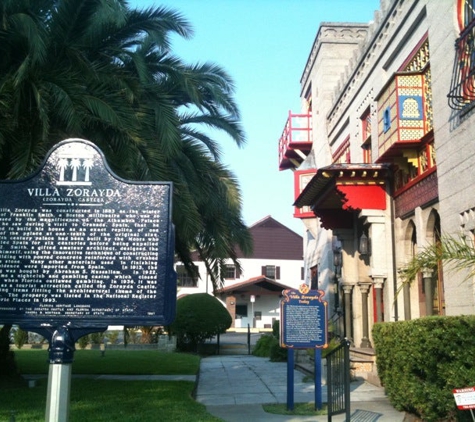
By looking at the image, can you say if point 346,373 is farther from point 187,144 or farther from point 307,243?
point 307,243

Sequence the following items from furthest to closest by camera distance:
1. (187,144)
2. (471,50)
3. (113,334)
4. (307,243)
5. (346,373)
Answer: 1. (113,334)
2. (307,243)
3. (187,144)
4. (471,50)
5. (346,373)

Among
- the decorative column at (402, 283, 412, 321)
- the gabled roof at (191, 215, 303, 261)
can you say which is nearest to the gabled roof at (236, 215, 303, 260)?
the gabled roof at (191, 215, 303, 261)

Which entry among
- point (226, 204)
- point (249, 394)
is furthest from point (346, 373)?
point (226, 204)

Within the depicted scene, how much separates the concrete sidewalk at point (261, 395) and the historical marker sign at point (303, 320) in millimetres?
1232

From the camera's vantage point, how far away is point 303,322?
1087 cm

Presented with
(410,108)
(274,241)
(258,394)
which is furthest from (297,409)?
(274,241)

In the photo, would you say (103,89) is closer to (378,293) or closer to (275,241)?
(378,293)

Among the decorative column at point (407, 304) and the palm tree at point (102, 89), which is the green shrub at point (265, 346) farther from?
the palm tree at point (102, 89)

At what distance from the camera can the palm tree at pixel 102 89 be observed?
1016 centimetres

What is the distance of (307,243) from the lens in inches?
1079

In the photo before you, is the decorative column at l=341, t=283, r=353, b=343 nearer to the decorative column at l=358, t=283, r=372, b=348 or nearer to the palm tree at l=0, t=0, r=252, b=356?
the decorative column at l=358, t=283, r=372, b=348

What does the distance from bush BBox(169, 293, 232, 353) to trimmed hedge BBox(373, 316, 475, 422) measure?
15451mm

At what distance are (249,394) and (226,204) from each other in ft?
14.1

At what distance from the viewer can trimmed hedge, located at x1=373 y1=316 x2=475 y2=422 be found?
761 cm
